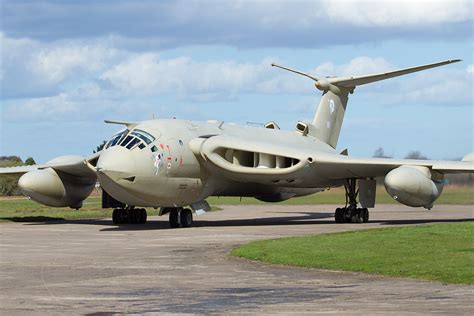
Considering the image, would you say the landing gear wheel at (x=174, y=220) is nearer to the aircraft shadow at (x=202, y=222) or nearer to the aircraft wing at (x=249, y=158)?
the aircraft shadow at (x=202, y=222)

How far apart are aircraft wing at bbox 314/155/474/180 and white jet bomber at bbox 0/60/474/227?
0.04 meters

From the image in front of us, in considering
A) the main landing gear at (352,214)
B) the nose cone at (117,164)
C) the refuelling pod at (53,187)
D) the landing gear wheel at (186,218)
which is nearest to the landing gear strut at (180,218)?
the landing gear wheel at (186,218)

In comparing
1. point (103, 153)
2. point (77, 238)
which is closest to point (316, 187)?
point (103, 153)

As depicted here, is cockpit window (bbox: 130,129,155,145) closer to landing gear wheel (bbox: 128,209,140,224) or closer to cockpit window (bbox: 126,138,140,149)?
cockpit window (bbox: 126,138,140,149)

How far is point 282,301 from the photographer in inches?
485

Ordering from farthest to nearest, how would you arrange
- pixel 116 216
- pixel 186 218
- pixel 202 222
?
pixel 202 222, pixel 116 216, pixel 186 218

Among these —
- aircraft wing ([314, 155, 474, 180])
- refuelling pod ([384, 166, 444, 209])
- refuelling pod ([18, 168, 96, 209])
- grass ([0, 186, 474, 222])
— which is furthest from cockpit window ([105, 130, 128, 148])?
refuelling pod ([384, 166, 444, 209])

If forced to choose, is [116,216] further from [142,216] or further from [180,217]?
[180,217]

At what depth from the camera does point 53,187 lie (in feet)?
121

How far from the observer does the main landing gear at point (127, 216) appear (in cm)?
3572

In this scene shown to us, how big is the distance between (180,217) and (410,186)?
7998mm

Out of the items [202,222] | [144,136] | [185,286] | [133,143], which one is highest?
[144,136]

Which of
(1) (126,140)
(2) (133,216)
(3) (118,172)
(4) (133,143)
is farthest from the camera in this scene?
(2) (133,216)

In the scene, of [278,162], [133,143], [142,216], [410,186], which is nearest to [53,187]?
[142,216]
